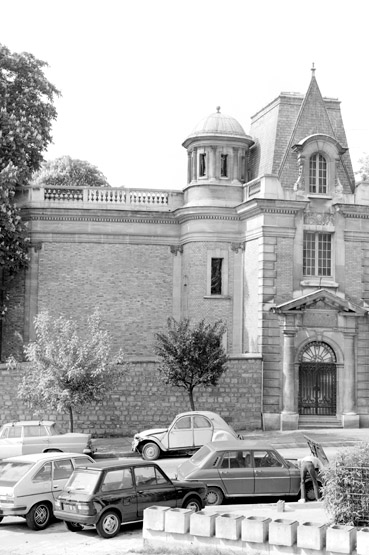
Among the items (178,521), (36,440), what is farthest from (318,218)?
(178,521)

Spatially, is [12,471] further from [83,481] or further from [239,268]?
[239,268]

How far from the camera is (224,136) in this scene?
4188 cm

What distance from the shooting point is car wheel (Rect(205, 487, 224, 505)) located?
2208 cm

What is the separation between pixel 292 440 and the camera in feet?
116

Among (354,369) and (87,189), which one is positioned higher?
(87,189)

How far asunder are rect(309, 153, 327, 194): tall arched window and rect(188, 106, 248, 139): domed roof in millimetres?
3683

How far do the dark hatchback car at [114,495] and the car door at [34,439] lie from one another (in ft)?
28.2

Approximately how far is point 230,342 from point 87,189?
362 inches

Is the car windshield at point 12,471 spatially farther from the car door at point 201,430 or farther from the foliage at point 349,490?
the car door at point 201,430

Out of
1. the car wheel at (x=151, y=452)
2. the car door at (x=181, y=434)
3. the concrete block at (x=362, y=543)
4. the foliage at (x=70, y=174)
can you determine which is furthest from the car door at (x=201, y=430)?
the foliage at (x=70, y=174)

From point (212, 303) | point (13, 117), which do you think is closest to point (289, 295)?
point (212, 303)

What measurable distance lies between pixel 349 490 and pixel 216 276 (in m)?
24.8

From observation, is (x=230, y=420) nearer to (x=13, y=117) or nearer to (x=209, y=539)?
(x=13, y=117)

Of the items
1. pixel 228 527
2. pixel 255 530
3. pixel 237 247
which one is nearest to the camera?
pixel 255 530
